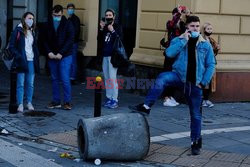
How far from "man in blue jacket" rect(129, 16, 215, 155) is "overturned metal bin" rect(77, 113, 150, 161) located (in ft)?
1.03

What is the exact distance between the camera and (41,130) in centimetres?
873

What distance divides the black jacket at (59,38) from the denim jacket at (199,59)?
3475 mm

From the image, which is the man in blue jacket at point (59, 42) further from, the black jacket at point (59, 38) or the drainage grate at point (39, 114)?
the drainage grate at point (39, 114)

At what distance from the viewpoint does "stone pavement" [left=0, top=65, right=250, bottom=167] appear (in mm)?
7250

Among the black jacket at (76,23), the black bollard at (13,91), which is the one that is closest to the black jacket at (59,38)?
the black bollard at (13,91)

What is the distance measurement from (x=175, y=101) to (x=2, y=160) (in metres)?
5.19

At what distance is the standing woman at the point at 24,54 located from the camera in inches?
388

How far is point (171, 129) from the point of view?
29.3ft

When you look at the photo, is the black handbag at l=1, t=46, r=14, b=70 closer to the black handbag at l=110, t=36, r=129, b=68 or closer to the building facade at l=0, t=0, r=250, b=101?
the black handbag at l=110, t=36, r=129, b=68

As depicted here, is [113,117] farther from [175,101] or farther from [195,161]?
[175,101]

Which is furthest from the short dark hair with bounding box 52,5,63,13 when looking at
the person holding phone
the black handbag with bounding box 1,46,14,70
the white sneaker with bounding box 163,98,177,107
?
the white sneaker with bounding box 163,98,177,107

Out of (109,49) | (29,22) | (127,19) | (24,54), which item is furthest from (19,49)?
(127,19)

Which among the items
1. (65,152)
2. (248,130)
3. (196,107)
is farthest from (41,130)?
(248,130)

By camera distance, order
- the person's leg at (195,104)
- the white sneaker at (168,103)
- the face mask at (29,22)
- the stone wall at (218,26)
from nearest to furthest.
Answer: the person's leg at (195,104) → the face mask at (29,22) → the white sneaker at (168,103) → the stone wall at (218,26)
